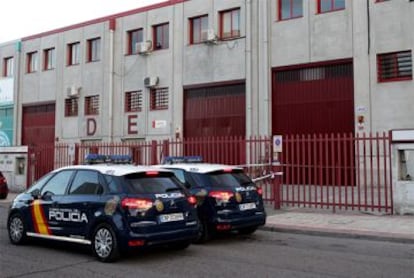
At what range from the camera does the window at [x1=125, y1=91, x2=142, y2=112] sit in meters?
28.2

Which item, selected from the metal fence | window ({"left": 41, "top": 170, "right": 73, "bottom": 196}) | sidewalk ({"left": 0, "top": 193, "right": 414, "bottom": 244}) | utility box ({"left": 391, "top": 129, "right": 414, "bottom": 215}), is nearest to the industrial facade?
the metal fence

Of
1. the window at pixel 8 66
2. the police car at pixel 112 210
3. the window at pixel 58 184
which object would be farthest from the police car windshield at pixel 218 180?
the window at pixel 8 66

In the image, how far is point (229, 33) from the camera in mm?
24875

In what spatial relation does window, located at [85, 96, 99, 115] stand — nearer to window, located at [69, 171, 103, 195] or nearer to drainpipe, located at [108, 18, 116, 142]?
drainpipe, located at [108, 18, 116, 142]

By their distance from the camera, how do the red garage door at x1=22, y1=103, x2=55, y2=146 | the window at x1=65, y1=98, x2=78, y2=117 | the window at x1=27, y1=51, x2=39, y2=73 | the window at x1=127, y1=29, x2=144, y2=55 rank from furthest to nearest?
the window at x1=27, y1=51, x2=39, y2=73 → the red garage door at x1=22, y1=103, x2=55, y2=146 → the window at x1=65, y1=98, x2=78, y2=117 → the window at x1=127, y1=29, x2=144, y2=55

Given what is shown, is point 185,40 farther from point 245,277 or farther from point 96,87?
point 245,277

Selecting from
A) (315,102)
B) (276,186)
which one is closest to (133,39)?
(315,102)

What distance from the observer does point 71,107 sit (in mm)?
31391

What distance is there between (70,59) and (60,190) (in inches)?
962

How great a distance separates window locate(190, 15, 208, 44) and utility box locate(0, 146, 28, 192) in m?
10.0

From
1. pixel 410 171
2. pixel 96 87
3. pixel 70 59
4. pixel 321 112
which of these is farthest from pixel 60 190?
pixel 70 59

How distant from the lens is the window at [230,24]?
24.7 metres

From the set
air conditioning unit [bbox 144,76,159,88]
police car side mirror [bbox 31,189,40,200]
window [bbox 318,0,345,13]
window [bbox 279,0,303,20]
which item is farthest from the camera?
air conditioning unit [bbox 144,76,159,88]

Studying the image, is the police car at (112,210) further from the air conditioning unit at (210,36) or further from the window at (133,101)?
the window at (133,101)
